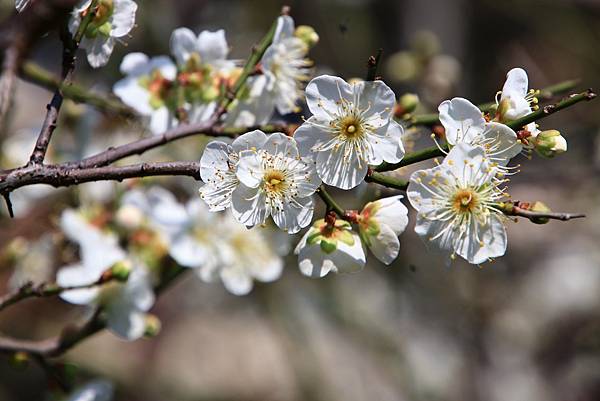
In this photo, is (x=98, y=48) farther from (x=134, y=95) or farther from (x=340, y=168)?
(x=340, y=168)

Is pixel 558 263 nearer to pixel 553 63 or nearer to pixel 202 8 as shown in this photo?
pixel 553 63

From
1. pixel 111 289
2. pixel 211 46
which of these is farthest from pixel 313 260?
pixel 111 289

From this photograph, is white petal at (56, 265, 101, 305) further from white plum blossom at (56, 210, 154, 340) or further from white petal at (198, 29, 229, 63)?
white petal at (198, 29, 229, 63)

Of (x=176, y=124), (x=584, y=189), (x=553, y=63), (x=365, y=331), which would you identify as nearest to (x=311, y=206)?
(x=176, y=124)

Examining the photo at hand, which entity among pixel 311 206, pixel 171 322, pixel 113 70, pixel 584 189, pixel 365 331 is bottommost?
pixel 171 322

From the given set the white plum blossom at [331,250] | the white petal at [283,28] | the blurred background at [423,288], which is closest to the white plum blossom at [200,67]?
the white petal at [283,28]

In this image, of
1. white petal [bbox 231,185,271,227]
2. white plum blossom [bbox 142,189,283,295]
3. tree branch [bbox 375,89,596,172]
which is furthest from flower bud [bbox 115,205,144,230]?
tree branch [bbox 375,89,596,172]
